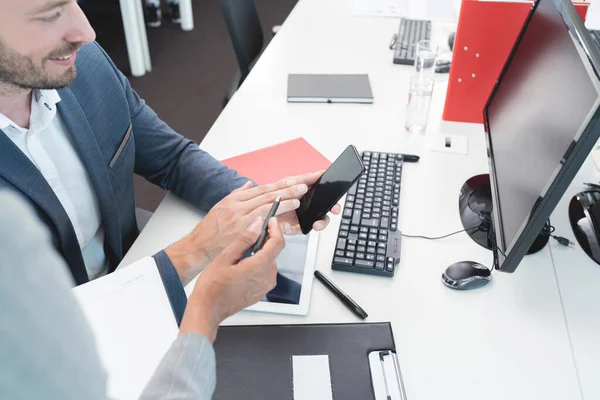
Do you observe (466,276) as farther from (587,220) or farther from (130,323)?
(130,323)

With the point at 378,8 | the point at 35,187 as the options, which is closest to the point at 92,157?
the point at 35,187

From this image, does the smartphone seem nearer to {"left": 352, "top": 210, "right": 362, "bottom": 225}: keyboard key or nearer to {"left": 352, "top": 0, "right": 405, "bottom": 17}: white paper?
{"left": 352, "top": 210, "right": 362, "bottom": 225}: keyboard key

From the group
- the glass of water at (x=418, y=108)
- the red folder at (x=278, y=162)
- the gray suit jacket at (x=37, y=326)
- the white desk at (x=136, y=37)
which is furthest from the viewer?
the white desk at (x=136, y=37)

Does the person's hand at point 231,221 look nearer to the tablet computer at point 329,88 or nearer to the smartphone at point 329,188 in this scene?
the smartphone at point 329,188

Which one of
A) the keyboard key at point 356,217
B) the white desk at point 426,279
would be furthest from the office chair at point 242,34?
the keyboard key at point 356,217

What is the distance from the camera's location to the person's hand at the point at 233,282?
25.6 inches

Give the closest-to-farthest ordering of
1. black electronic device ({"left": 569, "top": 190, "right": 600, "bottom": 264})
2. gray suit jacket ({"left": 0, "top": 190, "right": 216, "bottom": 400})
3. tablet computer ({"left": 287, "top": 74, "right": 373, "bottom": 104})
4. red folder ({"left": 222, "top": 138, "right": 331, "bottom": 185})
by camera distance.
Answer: gray suit jacket ({"left": 0, "top": 190, "right": 216, "bottom": 400})
black electronic device ({"left": 569, "top": 190, "right": 600, "bottom": 264})
red folder ({"left": 222, "top": 138, "right": 331, "bottom": 185})
tablet computer ({"left": 287, "top": 74, "right": 373, "bottom": 104})

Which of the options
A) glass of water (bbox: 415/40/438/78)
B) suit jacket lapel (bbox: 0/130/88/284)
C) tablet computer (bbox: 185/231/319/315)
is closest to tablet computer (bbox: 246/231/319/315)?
tablet computer (bbox: 185/231/319/315)

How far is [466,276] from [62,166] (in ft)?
2.52

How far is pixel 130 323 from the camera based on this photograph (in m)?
0.74

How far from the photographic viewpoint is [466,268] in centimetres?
86

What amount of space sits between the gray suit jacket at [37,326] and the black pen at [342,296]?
0.47 metres

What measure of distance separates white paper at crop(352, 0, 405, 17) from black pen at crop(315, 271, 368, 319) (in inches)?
53.8

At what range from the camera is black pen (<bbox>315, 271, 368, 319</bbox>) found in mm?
802
